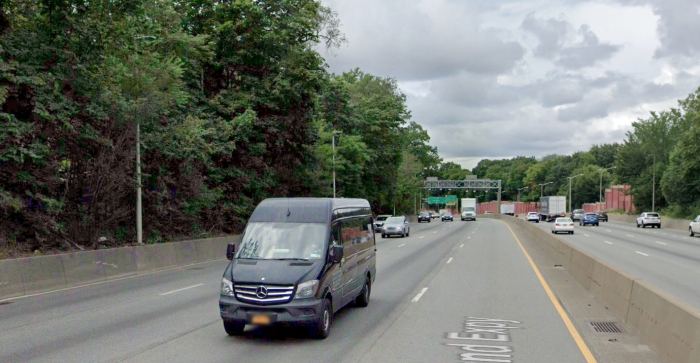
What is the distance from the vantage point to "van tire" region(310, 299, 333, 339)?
30.1 ft

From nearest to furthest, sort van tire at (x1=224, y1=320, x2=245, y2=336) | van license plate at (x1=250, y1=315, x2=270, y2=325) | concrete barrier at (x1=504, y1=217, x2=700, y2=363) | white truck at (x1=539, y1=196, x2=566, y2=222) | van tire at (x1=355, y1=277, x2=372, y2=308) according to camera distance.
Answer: concrete barrier at (x1=504, y1=217, x2=700, y2=363) → van license plate at (x1=250, y1=315, x2=270, y2=325) → van tire at (x1=224, y1=320, x2=245, y2=336) → van tire at (x1=355, y1=277, x2=372, y2=308) → white truck at (x1=539, y1=196, x2=566, y2=222)

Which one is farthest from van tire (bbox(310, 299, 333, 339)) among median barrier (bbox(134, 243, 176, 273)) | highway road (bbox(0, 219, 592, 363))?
median barrier (bbox(134, 243, 176, 273))

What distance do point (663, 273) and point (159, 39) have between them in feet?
60.4

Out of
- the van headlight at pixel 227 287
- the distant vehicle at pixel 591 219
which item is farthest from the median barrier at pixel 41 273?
the distant vehicle at pixel 591 219

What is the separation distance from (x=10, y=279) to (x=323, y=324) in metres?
9.08

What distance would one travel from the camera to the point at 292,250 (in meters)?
9.84

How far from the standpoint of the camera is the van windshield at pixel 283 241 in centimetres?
977

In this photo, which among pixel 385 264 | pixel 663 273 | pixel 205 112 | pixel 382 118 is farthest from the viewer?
pixel 382 118

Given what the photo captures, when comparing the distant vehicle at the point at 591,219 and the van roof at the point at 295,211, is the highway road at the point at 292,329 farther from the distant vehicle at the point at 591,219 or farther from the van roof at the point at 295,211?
the distant vehicle at the point at 591,219

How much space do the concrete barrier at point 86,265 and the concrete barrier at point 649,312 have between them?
12.6m

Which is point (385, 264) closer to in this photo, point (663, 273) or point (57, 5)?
point (663, 273)

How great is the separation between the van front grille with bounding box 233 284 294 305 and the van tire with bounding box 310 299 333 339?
594 mm

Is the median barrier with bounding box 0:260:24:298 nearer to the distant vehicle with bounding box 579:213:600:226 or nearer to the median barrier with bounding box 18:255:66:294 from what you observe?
the median barrier with bounding box 18:255:66:294

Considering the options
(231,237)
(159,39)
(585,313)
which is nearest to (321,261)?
(585,313)
